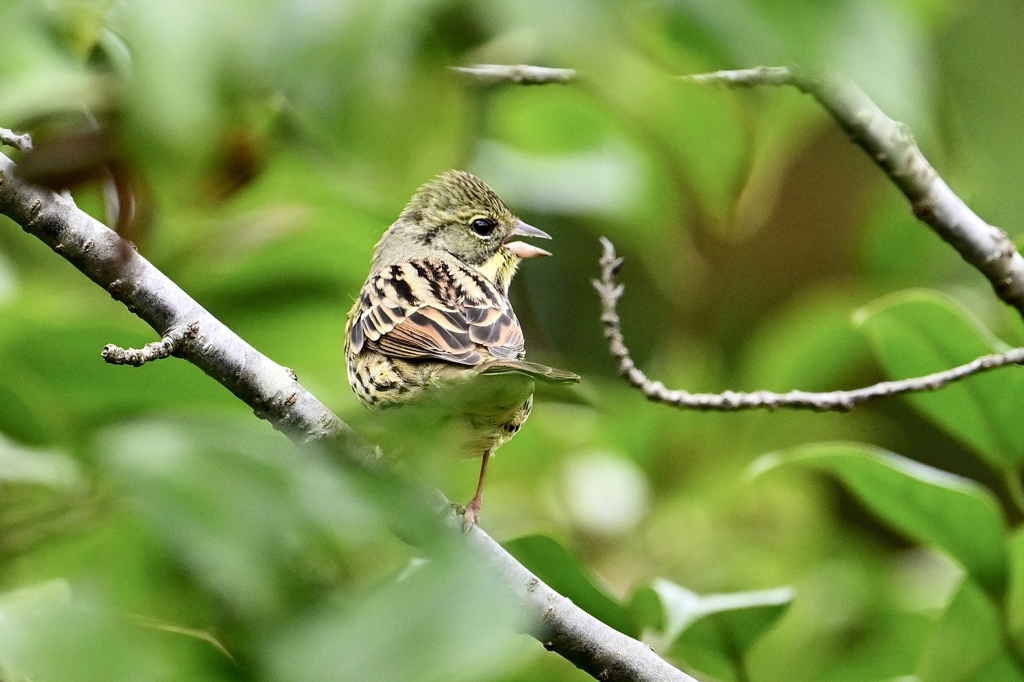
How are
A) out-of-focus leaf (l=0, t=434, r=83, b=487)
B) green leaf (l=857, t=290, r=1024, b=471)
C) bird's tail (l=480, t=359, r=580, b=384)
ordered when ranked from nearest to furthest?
bird's tail (l=480, t=359, r=580, b=384), out-of-focus leaf (l=0, t=434, r=83, b=487), green leaf (l=857, t=290, r=1024, b=471)

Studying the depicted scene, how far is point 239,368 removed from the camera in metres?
1.98

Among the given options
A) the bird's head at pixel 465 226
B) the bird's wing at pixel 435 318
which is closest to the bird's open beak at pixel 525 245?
the bird's head at pixel 465 226

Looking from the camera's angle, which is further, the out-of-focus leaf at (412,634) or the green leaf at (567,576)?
the green leaf at (567,576)

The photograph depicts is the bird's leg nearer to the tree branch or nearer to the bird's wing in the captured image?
the tree branch

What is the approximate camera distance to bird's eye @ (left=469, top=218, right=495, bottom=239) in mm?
3391

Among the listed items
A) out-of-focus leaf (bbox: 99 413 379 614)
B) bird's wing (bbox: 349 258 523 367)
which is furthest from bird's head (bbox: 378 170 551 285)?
out-of-focus leaf (bbox: 99 413 379 614)

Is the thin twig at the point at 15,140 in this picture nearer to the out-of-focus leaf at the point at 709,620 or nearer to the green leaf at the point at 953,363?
the out-of-focus leaf at the point at 709,620

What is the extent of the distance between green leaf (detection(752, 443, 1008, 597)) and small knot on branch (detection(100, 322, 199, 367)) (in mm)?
1484

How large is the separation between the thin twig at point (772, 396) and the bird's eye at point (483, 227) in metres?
0.91

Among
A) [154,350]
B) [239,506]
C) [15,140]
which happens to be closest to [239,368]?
[154,350]

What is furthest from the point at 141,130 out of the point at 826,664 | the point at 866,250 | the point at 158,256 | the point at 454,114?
the point at 866,250

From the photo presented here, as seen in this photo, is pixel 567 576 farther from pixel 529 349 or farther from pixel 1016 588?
pixel 529 349

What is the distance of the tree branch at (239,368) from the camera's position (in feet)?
6.27

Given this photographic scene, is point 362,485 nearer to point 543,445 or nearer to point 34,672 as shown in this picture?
point 34,672
